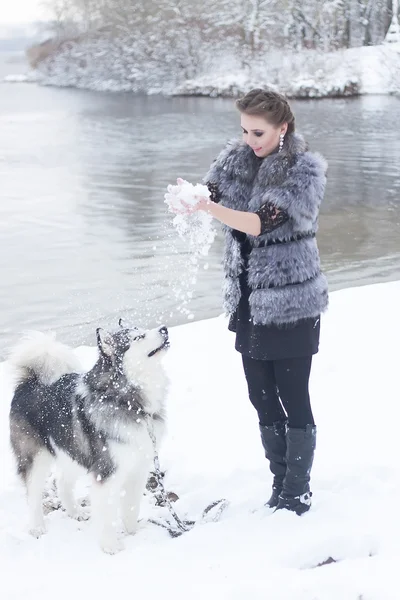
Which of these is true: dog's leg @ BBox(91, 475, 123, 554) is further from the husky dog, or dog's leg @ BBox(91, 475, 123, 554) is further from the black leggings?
the black leggings

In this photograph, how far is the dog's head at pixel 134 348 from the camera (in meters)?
2.76

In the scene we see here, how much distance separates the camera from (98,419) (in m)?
2.85

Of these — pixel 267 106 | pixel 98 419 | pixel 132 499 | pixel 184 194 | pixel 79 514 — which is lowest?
pixel 79 514

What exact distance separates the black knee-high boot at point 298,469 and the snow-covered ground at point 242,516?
6 cm

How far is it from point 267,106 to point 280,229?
479 mm

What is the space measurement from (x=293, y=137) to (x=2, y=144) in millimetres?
17387

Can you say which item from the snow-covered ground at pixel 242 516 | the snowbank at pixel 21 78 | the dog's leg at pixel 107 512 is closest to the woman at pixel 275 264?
the snow-covered ground at pixel 242 516

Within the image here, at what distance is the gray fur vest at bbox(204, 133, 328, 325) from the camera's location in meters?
2.51

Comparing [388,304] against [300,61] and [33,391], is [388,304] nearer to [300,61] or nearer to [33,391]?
[33,391]

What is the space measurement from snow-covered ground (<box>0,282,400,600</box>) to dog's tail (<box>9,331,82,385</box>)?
722 millimetres

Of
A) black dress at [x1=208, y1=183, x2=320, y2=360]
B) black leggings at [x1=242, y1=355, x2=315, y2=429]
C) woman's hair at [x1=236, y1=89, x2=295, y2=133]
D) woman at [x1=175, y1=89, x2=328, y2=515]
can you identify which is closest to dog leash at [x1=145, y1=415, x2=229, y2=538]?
woman at [x1=175, y1=89, x2=328, y2=515]

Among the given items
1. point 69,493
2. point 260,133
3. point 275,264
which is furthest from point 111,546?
point 260,133

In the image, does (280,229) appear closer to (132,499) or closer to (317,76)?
(132,499)

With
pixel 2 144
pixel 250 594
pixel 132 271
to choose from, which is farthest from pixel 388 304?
pixel 2 144
